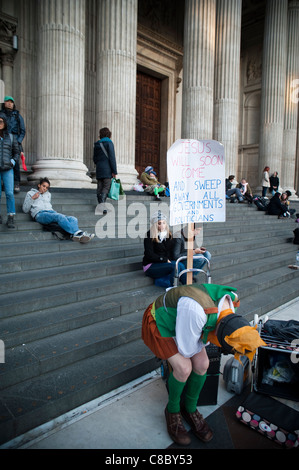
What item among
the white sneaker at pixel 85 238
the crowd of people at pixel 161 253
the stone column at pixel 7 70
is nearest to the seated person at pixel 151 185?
the white sneaker at pixel 85 238

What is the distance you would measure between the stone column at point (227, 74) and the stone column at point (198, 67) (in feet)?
4.20

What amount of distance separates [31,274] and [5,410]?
224cm

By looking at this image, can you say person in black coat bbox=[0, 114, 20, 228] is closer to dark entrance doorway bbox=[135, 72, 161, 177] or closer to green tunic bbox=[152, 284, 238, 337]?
green tunic bbox=[152, 284, 238, 337]

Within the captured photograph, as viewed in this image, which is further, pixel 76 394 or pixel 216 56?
pixel 216 56

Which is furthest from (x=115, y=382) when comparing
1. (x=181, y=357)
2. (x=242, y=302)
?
(x=242, y=302)

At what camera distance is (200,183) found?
3877 millimetres

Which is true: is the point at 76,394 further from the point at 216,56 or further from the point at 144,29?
the point at 144,29

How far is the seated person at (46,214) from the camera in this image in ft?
19.4

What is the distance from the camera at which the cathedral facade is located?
9141mm

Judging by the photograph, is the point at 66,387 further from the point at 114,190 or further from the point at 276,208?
the point at 276,208

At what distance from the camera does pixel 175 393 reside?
2613 millimetres

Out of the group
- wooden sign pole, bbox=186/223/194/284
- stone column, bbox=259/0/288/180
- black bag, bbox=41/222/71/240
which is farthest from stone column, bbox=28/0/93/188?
stone column, bbox=259/0/288/180

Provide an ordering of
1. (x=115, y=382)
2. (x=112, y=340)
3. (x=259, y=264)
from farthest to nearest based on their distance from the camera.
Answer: (x=259, y=264), (x=112, y=340), (x=115, y=382)

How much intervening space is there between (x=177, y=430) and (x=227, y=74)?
15.2 meters
